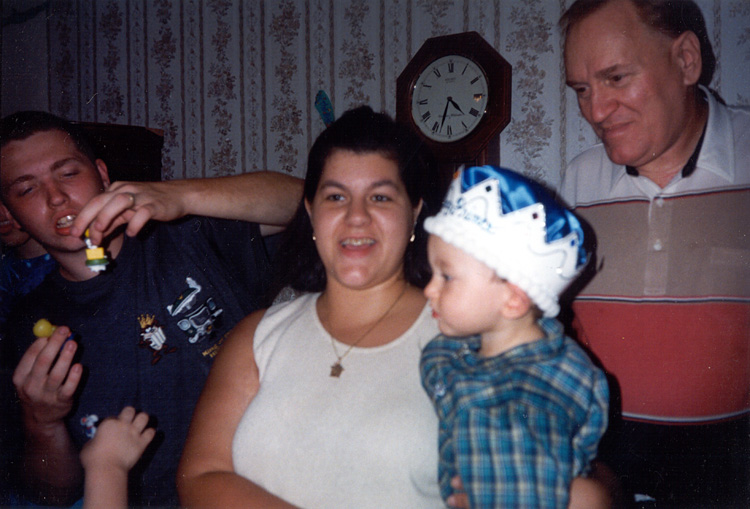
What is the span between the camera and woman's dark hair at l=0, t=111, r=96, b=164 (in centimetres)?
155

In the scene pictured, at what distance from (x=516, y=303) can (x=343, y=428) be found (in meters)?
0.46

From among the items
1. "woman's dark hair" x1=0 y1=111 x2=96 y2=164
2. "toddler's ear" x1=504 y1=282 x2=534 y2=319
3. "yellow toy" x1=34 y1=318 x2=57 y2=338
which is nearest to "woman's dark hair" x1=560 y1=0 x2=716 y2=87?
"toddler's ear" x1=504 y1=282 x2=534 y2=319

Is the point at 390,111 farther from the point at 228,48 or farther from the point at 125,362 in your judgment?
the point at 125,362

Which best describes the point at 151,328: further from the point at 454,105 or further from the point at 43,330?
the point at 454,105

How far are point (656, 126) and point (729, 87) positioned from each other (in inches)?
28.1

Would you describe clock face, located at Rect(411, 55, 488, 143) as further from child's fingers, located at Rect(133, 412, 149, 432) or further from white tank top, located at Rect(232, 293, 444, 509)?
child's fingers, located at Rect(133, 412, 149, 432)

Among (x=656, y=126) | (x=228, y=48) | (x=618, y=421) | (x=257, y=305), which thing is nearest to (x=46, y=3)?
(x=228, y=48)

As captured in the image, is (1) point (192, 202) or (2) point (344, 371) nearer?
(2) point (344, 371)

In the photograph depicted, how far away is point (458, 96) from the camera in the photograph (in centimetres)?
201

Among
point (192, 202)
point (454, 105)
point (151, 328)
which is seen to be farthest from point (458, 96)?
point (151, 328)

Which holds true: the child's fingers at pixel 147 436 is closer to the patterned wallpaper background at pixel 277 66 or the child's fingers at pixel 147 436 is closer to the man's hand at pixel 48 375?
the man's hand at pixel 48 375

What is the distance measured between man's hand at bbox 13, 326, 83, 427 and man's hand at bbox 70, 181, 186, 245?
366mm

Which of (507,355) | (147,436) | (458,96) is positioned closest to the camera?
(507,355)

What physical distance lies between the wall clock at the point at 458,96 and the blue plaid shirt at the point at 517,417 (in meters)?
1.11
